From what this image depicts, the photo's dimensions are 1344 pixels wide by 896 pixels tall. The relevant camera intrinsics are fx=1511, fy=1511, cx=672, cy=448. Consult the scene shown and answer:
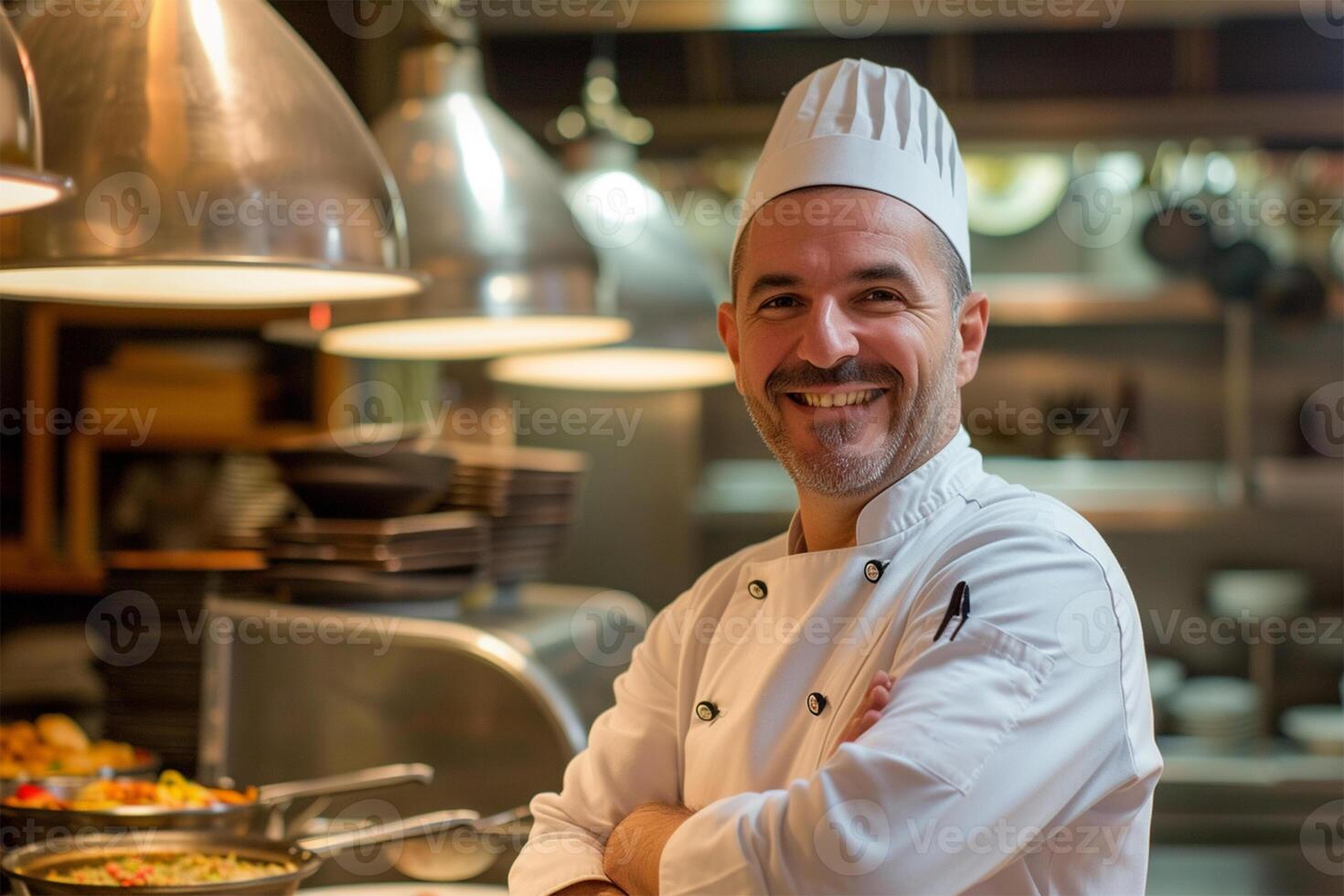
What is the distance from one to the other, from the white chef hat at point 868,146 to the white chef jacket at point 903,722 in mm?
299

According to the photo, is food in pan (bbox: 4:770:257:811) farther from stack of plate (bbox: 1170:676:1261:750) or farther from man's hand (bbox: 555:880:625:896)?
stack of plate (bbox: 1170:676:1261:750)

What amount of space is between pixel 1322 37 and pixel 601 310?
319 centimetres

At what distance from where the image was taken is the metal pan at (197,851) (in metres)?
1.75

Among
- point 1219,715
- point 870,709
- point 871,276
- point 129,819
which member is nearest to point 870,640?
point 870,709

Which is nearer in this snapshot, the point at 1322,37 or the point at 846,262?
the point at 846,262

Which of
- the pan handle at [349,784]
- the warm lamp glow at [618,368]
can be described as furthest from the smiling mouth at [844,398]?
the warm lamp glow at [618,368]

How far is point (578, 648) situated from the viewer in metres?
3.15

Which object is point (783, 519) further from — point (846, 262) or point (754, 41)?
point (846, 262)

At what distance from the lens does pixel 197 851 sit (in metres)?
2.00

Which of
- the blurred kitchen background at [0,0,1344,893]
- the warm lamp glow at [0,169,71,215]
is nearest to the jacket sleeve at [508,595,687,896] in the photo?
the blurred kitchen background at [0,0,1344,893]

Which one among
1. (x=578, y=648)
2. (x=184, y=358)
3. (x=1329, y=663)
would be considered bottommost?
(x=1329, y=663)

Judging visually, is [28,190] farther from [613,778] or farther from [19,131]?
[613,778]

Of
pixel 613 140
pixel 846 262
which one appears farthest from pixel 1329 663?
pixel 846 262

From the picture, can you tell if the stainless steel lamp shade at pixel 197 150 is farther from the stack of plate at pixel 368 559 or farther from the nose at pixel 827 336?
the stack of plate at pixel 368 559
